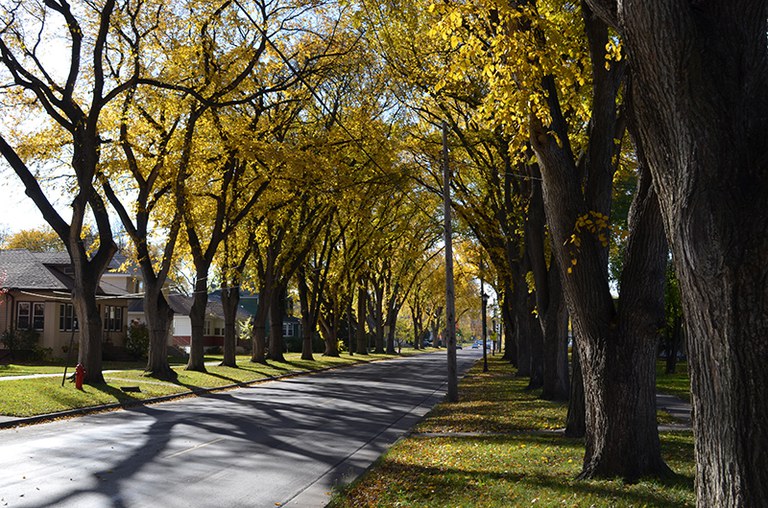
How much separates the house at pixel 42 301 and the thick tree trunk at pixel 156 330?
9.97 m

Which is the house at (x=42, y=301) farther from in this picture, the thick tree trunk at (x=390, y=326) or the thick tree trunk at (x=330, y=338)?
the thick tree trunk at (x=390, y=326)

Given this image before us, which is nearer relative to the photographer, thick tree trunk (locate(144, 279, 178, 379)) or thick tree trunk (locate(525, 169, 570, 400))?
thick tree trunk (locate(525, 169, 570, 400))

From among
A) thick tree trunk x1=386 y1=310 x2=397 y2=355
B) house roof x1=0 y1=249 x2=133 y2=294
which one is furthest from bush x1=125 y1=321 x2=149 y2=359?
thick tree trunk x1=386 y1=310 x2=397 y2=355

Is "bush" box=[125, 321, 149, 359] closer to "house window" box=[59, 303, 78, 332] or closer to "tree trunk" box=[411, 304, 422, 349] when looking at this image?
"house window" box=[59, 303, 78, 332]

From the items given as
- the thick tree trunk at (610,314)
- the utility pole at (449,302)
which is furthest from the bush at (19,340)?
the thick tree trunk at (610,314)

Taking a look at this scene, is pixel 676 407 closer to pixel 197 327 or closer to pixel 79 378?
pixel 79 378

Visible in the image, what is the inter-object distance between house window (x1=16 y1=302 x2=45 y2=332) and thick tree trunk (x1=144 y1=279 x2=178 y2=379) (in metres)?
14.7

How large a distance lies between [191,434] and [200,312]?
17691mm

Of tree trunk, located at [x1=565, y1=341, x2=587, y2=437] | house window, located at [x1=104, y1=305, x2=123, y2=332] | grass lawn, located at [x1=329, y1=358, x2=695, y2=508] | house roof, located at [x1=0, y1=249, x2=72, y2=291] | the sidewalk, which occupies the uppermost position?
house roof, located at [x1=0, y1=249, x2=72, y2=291]

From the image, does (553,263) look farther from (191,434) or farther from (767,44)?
(767,44)

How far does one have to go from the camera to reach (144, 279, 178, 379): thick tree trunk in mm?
26250

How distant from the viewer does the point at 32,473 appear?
9.79m

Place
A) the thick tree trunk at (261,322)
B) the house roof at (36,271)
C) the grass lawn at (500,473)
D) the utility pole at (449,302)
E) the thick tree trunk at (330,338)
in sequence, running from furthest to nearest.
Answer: the thick tree trunk at (330,338), the thick tree trunk at (261,322), the house roof at (36,271), the utility pole at (449,302), the grass lawn at (500,473)

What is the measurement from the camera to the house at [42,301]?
37344mm
